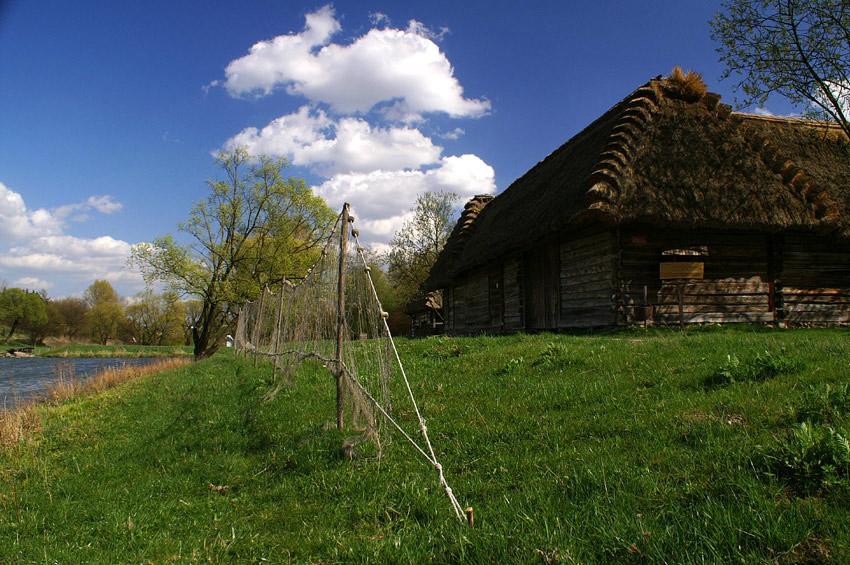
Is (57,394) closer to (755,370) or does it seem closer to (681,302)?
(755,370)

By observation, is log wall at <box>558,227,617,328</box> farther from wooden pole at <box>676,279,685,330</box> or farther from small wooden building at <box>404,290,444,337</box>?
small wooden building at <box>404,290,444,337</box>

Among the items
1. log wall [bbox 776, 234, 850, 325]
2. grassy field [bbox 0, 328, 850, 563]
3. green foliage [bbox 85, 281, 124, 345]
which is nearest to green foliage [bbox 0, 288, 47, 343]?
green foliage [bbox 85, 281, 124, 345]

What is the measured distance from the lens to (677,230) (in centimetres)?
1112

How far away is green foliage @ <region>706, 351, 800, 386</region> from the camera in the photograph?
15.3ft

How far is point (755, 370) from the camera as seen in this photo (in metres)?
4.73

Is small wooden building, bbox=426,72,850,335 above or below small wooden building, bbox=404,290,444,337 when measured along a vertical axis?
above

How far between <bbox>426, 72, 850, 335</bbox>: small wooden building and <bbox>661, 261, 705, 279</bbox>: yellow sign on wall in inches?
0.9

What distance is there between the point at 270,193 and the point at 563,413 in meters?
27.5

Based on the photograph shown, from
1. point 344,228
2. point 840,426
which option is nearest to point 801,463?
point 840,426

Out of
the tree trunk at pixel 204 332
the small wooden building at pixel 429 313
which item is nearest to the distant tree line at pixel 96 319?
the tree trunk at pixel 204 332

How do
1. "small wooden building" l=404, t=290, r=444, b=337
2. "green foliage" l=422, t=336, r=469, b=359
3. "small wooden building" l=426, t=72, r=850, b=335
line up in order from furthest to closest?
"small wooden building" l=404, t=290, r=444, b=337 < "small wooden building" l=426, t=72, r=850, b=335 < "green foliage" l=422, t=336, r=469, b=359

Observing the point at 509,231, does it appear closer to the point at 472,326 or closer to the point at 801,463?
the point at 472,326

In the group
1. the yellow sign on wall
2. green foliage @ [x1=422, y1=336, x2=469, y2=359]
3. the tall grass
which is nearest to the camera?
the tall grass

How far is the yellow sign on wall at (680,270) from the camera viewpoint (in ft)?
35.3
